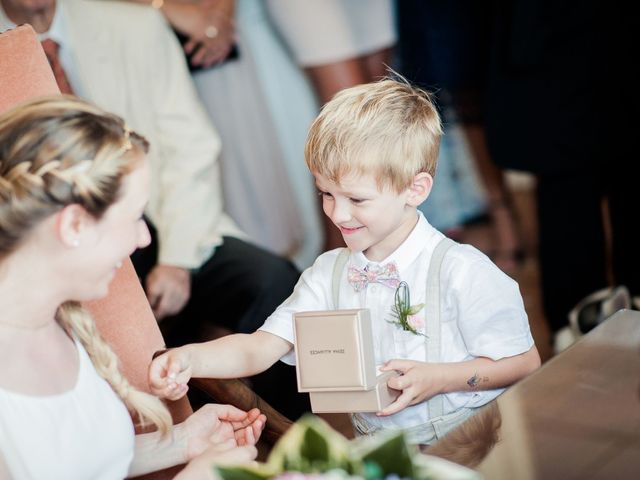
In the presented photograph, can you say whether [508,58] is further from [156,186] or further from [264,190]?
[156,186]

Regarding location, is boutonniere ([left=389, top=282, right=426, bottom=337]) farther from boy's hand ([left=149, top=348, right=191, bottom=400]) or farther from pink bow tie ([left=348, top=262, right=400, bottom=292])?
boy's hand ([left=149, top=348, right=191, bottom=400])

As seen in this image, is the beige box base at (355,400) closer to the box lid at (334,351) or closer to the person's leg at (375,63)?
the box lid at (334,351)

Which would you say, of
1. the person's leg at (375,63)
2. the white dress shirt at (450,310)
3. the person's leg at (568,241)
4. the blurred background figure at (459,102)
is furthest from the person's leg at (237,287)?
the blurred background figure at (459,102)

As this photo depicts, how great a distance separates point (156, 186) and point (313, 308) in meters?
1.13

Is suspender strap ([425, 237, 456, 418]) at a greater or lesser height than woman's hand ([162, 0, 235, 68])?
lesser

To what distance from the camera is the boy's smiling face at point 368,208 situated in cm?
166

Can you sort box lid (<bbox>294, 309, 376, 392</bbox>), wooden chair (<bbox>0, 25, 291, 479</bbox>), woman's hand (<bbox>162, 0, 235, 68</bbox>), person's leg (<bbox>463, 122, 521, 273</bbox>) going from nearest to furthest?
box lid (<bbox>294, 309, 376, 392</bbox>)
wooden chair (<bbox>0, 25, 291, 479</bbox>)
woman's hand (<bbox>162, 0, 235, 68</bbox>)
person's leg (<bbox>463, 122, 521, 273</bbox>)

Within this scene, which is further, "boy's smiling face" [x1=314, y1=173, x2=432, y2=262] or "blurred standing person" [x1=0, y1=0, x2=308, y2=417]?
"blurred standing person" [x1=0, y1=0, x2=308, y2=417]

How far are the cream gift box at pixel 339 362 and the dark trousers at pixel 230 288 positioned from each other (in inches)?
31.8

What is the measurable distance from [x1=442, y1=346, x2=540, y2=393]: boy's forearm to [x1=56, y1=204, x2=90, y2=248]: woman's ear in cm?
64

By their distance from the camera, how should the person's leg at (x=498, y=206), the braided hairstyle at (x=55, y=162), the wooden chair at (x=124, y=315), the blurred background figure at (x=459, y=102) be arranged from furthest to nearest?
the person's leg at (x=498, y=206) → the blurred background figure at (x=459, y=102) → the wooden chair at (x=124, y=315) → the braided hairstyle at (x=55, y=162)

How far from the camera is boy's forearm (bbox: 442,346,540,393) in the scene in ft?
5.45

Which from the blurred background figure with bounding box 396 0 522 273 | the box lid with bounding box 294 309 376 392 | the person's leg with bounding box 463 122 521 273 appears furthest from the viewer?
the person's leg with bounding box 463 122 521 273

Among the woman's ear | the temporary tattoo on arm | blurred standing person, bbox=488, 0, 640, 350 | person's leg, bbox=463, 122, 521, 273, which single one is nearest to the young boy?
the temporary tattoo on arm
